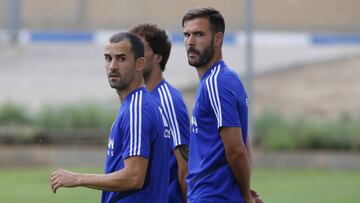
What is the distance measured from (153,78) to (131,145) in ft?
5.73

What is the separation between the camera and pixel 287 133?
63.1 ft

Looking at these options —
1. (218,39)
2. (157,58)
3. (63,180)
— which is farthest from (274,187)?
(63,180)

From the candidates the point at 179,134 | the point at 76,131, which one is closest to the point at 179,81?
the point at 76,131

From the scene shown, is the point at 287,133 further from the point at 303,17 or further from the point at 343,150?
the point at 303,17

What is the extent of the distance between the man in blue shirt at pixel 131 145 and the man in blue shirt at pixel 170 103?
1002mm

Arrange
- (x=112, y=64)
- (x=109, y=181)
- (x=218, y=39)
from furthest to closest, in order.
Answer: (x=218, y=39)
(x=112, y=64)
(x=109, y=181)

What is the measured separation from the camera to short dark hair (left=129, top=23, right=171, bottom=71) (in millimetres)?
8398

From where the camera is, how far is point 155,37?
8.44 m

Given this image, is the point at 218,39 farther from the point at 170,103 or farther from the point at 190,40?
the point at 170,103

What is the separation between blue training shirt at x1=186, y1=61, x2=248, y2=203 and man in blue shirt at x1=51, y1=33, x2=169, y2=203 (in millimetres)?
487

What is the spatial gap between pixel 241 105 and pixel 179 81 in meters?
14.3

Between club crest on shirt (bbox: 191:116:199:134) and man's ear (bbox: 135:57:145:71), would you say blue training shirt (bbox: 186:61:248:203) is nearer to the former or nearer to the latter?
club crest on shirt (bbox: 191:116:199:134)

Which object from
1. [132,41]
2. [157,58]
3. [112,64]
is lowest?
[157,58]

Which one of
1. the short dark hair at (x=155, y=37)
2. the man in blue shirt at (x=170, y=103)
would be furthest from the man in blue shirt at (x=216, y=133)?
the short dark hair at (x=155, y=37)
